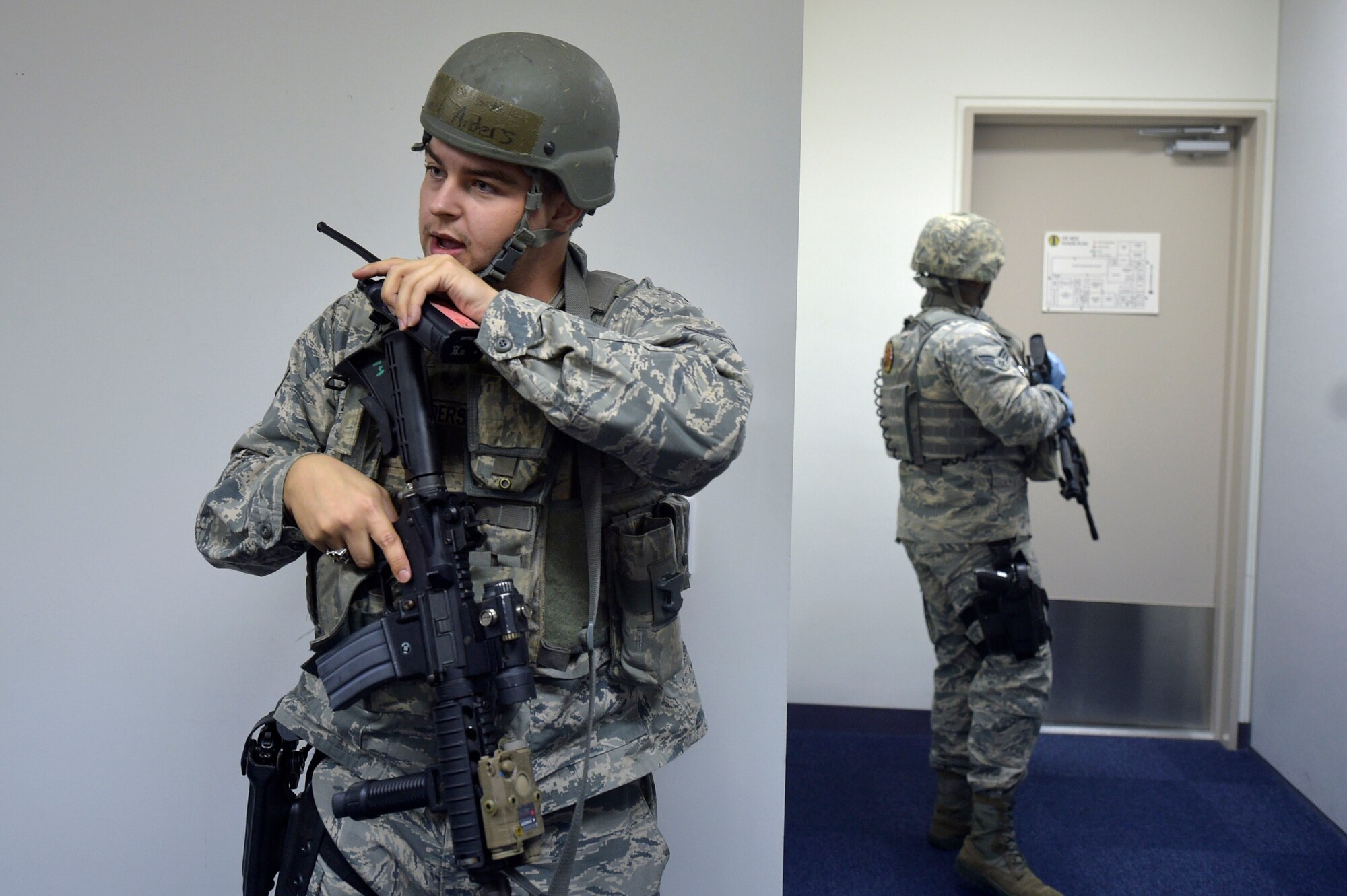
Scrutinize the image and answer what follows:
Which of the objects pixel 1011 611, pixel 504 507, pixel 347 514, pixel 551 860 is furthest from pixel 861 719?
pixel 347 514

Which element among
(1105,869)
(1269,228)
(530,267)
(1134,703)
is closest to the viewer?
(530,267)

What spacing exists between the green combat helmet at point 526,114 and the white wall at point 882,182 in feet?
7.75

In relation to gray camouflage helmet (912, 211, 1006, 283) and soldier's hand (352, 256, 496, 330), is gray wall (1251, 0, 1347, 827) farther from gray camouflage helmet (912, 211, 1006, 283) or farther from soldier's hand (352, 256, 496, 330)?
soldier's hand (352, 256, 496, 330)

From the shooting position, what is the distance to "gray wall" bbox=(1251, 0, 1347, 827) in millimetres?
2738

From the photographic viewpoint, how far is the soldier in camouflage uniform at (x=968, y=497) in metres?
2.46

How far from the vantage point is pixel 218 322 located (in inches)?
66.9

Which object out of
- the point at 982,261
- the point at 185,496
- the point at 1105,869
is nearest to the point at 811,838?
the point at 1105,869

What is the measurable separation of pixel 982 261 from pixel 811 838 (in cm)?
157

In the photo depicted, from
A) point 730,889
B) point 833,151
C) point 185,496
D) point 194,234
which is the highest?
point 833,151

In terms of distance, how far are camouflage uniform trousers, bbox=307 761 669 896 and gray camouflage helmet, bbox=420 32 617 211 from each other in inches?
25.3

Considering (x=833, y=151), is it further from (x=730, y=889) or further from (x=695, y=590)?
(x=730, y=889)

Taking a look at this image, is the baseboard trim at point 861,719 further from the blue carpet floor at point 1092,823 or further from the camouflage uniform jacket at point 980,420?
the camouflage uniform jacket at point 980,420

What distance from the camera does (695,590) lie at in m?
1.69

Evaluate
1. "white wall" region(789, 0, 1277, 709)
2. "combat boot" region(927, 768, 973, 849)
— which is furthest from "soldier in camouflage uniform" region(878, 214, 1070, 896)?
"white wall" region(789, 0, 1277, 709)
